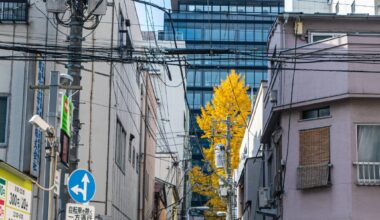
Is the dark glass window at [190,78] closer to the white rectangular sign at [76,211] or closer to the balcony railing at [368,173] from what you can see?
the balcony railing at [368,173]

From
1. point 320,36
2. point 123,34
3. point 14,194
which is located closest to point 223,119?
point 123,34

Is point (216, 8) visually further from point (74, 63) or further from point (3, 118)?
point (74, 63)

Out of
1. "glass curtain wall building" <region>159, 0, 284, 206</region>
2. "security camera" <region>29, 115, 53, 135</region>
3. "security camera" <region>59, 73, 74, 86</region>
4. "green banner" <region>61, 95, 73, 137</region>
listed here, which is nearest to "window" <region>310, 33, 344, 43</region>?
"security camera" <region>59, 73, 74, 86</region>

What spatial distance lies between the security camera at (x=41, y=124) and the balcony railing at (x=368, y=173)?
12.3 metres

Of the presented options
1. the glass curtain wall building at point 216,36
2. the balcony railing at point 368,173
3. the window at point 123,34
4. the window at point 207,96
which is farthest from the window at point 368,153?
the window at point 207,96

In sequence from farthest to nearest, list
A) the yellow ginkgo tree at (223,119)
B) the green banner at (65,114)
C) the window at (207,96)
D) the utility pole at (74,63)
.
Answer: the window at (207,96) → the yellow ginkgo tree at (223,119) → the utility pole at (74,63) → the green banner at (65,114)

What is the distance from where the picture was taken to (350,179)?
22000 mm

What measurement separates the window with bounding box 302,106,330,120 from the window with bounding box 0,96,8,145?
9379 millimetres

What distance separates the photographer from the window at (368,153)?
22.1m

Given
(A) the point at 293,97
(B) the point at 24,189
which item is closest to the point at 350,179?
(A) the point at 293,97

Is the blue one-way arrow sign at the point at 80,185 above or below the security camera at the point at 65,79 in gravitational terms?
below

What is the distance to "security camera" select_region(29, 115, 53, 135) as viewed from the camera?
11.9 m

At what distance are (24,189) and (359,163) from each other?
12.8 m

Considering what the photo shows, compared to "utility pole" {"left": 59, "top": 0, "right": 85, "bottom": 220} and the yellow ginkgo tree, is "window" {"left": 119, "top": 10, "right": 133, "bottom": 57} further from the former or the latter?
the yellow ginkgo tree
